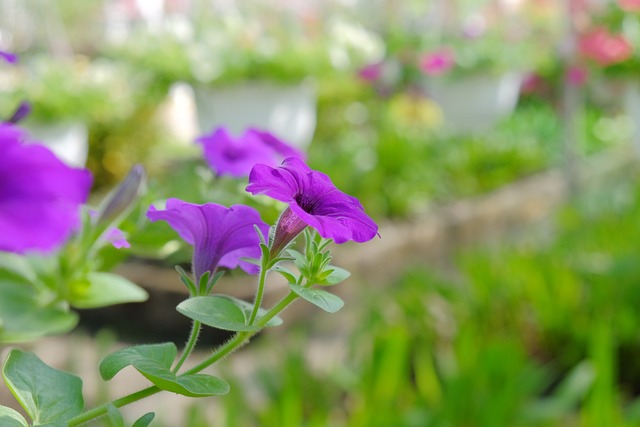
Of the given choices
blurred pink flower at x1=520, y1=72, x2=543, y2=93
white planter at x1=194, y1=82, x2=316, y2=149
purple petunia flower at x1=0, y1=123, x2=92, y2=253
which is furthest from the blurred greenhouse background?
blurred pink flower at x1=520, y1=72, x2=543, y2=93

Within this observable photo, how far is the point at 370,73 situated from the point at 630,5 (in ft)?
5.16

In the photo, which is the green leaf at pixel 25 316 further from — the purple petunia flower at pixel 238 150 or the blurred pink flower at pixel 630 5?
the blurred pink flower at pixel 630 5

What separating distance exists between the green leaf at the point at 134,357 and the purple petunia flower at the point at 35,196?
8 cm

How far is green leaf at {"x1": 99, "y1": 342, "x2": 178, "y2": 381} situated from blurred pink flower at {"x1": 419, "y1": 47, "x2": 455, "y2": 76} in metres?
3.96

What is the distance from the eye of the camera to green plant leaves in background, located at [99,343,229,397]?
28 cm

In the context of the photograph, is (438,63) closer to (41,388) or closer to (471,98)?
(471,98)

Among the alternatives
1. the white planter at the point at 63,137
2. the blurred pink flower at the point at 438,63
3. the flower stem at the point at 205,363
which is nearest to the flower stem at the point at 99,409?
the flower stem at the point at 205,363

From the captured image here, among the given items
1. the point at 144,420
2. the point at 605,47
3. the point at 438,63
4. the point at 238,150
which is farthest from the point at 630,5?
the point at 144,420

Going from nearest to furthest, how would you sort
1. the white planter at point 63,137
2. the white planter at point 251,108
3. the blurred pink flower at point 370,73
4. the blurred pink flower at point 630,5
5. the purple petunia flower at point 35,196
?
the purple petunia flower at point 35,196, the white planter at point 63,137, the white planter at point 251,108, the blurred pink flower at point 630,5, the blurred pink flower at point 370,73

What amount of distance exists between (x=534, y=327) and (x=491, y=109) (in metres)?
2.38

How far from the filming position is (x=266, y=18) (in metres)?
4.23

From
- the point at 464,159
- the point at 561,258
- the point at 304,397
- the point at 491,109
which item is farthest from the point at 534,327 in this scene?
the point at 491,109

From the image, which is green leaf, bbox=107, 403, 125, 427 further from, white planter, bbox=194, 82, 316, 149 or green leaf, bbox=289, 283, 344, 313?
white planter, bbox=194, 82, 316, 149

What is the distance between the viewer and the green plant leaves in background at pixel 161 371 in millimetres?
276
